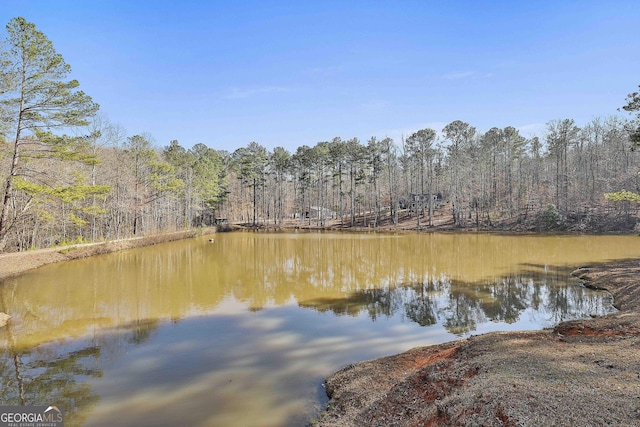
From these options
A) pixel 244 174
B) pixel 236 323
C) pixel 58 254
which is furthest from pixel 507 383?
pixel 244 174

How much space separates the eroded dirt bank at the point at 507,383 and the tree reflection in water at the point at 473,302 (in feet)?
10.7

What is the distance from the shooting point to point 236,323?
35.6 ft

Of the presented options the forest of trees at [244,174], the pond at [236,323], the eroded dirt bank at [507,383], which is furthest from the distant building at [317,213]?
the eroded dirt bank at [507,383]

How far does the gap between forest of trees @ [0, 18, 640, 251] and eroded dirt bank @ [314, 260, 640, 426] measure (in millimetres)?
12659

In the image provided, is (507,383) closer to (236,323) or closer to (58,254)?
(236,323)

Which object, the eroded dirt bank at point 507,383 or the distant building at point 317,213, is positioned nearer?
the eroded dirt bank at point 507,383

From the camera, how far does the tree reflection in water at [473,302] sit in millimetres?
11188

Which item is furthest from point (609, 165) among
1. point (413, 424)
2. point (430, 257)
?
point (413, 424)

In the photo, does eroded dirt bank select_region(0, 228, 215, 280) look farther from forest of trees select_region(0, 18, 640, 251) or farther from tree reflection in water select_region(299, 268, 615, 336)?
tree reflection in water select_region(299, 268, 615, 336)

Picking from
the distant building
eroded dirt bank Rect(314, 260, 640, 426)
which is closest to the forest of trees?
the distant building

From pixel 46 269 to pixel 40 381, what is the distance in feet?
52.9

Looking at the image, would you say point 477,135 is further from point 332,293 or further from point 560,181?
point 332,293

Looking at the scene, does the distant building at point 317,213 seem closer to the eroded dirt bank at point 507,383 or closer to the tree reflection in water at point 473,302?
the tree reflection in water at point 473,302

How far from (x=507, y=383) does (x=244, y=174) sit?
180 feet
